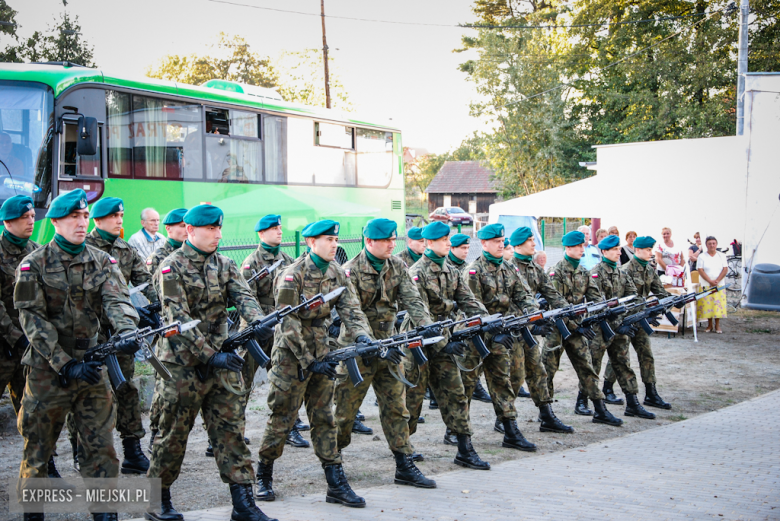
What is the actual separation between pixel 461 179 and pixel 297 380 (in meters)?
63.0

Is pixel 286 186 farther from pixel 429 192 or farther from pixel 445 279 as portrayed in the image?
pixel 429 192

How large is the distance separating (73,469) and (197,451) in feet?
3.49

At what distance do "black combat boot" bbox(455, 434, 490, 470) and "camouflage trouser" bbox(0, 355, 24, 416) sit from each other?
3585 millimetres

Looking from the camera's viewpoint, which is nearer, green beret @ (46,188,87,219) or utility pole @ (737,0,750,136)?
green beret @ (46,188,87,219)

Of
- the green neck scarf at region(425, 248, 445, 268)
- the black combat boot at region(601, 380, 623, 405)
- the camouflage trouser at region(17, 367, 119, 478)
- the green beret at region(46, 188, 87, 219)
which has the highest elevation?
the green beret at region(46, 188, 87, 219)

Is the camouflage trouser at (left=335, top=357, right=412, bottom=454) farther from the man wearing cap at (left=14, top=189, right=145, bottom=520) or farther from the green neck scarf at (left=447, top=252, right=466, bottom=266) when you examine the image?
the green neck scarf at (left=447, top=252, right=466, bottom=266)

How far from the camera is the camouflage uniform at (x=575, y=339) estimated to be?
8070 mm

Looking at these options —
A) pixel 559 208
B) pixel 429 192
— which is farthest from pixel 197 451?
pixel 429 192

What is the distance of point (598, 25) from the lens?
37688 mm

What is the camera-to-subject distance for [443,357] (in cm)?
630

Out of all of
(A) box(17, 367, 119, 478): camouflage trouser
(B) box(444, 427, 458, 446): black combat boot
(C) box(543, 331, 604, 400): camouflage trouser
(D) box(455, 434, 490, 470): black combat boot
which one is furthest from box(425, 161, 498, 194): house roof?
(A) box(17, 367, 119, 478): camouflage trouser

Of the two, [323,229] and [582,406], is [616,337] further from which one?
[323,229]

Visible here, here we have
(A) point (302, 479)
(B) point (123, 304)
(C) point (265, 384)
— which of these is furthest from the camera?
(C) point (265, 384)

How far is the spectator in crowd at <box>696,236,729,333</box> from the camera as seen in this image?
13.8 meters
